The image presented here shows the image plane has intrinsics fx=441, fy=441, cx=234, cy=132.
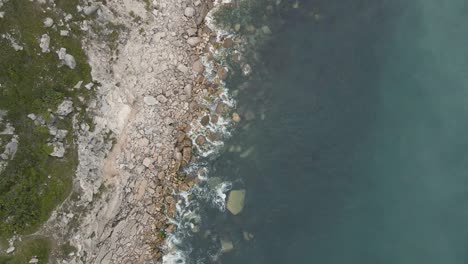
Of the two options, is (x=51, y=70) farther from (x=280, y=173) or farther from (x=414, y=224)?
(x=414, y=224)

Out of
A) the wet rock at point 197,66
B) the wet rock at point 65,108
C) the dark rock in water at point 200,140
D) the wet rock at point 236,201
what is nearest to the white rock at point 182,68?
the wet rock at point 197,66

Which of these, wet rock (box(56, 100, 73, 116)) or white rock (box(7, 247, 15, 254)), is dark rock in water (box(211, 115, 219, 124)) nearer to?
wet rock (box(56, 100, 73, 116))

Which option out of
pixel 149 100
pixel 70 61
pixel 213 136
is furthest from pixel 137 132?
pixel 70 61

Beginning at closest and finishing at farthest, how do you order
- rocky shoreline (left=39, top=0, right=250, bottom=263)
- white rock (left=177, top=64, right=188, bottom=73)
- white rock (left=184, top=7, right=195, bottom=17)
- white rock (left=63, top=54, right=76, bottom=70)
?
1. white rock (left=63, top=54, right=76, bottom=70)
2. rocky shoreline (left=39, top=0, right=250, bottom=263)
3. white rock (left=177, top=64, right=188, bottom=73)
4. white rock (left=184, top=7, right=195, bottom=17)

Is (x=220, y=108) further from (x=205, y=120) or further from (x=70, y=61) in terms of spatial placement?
(x=70, y=61)

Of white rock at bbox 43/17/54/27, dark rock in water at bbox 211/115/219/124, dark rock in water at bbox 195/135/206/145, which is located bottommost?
dark rock in water at bbox 195/135/206/145

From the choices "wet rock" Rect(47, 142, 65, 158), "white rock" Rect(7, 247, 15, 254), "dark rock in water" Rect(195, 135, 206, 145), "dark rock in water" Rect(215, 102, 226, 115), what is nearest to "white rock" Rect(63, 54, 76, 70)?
"wet rock" Rect(47, 142, 65, 158)

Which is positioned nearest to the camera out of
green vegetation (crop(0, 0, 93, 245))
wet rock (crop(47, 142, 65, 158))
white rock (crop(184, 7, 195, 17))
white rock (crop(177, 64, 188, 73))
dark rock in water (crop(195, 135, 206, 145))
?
green vegetation (crop(0, 0, 93, 245))
